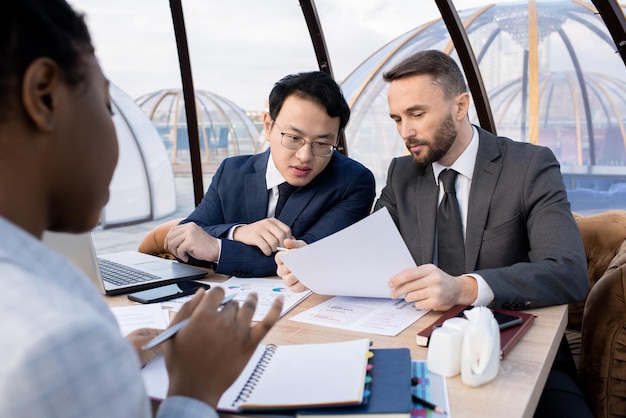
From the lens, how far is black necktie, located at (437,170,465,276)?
215 cm

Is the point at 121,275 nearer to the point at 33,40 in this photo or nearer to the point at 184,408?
the point at 184,408

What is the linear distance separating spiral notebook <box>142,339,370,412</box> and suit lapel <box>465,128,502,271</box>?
0.97m

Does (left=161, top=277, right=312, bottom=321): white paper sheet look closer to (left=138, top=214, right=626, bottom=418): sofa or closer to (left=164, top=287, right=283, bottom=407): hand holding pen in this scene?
(left=164, top=287, right=283, bottom=407): hand holding pen

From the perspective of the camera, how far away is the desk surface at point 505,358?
1.02m

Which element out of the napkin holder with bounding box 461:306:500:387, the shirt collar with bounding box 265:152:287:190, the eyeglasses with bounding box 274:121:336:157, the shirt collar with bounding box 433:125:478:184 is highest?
the eyeglasses with bounding box 274:121:336:157

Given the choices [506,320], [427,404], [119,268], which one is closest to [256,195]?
[119,268]

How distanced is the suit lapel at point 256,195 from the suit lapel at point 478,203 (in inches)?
36.5

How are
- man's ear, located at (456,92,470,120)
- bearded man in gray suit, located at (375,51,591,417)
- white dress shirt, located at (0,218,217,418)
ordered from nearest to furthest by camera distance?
white dress shirt, located at (0,218,217,418), bearded man in gray suit, located at (375,51,591,417), man's ear, located at (456,92,470,120)

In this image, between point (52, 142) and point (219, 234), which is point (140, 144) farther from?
point (52, 142)

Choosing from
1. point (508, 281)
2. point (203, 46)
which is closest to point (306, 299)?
point (508, 281)

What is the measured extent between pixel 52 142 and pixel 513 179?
1807 millimetres

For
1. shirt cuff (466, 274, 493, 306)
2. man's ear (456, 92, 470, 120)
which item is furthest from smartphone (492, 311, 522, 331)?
man's ear (456, 92, 470, 120)

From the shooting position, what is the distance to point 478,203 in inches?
82.0

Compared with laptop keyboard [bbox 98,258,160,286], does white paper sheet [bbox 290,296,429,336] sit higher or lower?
higher
